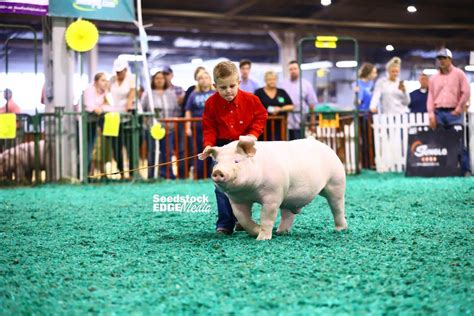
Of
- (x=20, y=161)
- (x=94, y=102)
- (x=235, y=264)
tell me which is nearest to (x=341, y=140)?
(x=94, y=102)

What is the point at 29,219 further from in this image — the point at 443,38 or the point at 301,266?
the point at 443,38

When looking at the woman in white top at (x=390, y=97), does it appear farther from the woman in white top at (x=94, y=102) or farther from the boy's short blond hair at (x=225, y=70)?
the boy's short blond hair at (x=225, y=70)

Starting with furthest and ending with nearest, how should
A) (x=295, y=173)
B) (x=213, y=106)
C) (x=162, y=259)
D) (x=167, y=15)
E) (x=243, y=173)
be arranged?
1. (x=167, y=15)
2. (x=213, y=106)
3. (x=295, y=173)
4. (x=243, y=173)
5. (x=162, y=259)

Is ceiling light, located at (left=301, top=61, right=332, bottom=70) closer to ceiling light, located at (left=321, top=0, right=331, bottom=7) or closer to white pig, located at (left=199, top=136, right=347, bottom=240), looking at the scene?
ceiling light, located at (left=321, top=0, right=331, bottom=7)

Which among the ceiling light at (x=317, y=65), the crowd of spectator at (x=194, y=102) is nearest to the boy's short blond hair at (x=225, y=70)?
the crowd of spectator at (x=194, y=102)

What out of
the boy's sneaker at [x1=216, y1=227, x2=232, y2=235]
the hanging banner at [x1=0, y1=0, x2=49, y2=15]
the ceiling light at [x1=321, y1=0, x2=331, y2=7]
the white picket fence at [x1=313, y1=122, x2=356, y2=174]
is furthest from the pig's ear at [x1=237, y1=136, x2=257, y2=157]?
the ceiling light at [x1=321, y1=0, x2=331, y2=7]

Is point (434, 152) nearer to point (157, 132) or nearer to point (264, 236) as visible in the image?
point (157, 132)

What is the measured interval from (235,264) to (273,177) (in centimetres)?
98

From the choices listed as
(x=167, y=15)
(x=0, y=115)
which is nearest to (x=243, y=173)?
(x=0, y=115)

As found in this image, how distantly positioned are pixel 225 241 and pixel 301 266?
1.12 meters

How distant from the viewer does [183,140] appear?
12.5 m

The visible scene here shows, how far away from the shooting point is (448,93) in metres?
11.0

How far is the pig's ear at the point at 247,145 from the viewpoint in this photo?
4.50 meters

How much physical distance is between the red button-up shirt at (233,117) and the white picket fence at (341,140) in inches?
340
